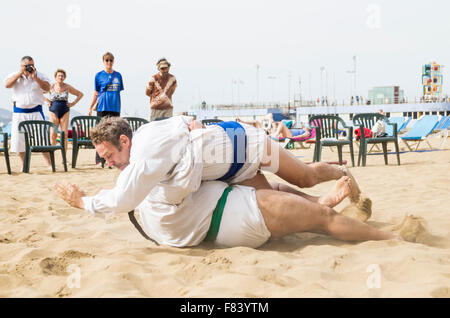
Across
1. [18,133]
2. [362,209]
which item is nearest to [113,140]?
[362,209]

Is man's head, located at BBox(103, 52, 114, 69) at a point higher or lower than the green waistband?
higher

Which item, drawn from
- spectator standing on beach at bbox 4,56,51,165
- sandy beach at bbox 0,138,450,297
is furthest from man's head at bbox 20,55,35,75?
sandy beach at bbox 0,138,450,297

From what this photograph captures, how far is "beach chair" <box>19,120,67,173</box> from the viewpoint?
7784mm

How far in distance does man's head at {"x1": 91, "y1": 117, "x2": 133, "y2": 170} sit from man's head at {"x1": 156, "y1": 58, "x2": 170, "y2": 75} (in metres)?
5.52

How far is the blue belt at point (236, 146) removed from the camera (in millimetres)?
2824

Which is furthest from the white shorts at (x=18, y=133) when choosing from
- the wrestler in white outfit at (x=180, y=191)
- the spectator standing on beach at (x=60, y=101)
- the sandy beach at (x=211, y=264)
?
the wrestler in white outfit at (x=180, y=191)

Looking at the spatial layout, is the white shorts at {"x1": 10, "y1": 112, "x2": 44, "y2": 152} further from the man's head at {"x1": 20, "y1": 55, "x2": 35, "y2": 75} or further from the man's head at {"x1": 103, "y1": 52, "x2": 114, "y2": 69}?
the man's head at {"x1": 103, "y1": 52, "x2": 114, "y2": 69}

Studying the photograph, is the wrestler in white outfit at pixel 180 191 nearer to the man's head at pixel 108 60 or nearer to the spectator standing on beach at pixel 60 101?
the man's head at pixel 108 60

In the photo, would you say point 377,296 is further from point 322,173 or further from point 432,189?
point 432,189

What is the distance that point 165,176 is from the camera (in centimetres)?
254

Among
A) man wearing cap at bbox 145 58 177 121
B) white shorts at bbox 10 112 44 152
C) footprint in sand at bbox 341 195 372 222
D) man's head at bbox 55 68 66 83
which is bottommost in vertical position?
footprint in sand at bbox 341 195 372 222

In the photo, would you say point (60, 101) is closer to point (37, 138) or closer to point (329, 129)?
point (37, 138)

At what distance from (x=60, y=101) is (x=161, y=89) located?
1978mm
